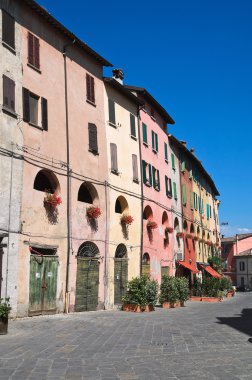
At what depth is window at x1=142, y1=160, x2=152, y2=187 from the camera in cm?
2747

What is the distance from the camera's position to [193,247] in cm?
3969

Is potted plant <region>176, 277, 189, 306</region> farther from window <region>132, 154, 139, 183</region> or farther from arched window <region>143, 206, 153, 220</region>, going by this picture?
window <region>132, 154, 139, 183</region>

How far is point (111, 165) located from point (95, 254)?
4.72m

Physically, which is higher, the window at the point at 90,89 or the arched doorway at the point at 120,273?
the window at the point at 90,89

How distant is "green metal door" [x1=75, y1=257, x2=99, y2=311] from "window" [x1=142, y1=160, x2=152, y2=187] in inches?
309

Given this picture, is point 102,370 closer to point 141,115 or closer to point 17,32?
point 17,32

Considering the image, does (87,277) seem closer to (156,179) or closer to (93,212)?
(93,212)

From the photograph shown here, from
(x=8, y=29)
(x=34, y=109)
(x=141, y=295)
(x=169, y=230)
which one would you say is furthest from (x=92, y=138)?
(x=169, y=230)

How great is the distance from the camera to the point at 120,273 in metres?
23.3

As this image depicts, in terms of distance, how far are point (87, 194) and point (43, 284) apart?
18.6 ft

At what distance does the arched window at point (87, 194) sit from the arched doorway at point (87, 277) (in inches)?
84.2

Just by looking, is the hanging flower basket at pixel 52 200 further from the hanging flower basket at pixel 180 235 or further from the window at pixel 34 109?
the hanging flower basket at pixel 180 235

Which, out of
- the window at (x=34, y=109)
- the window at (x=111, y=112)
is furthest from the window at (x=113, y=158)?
the window at (x=34, y=109)

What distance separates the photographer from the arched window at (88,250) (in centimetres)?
2029
